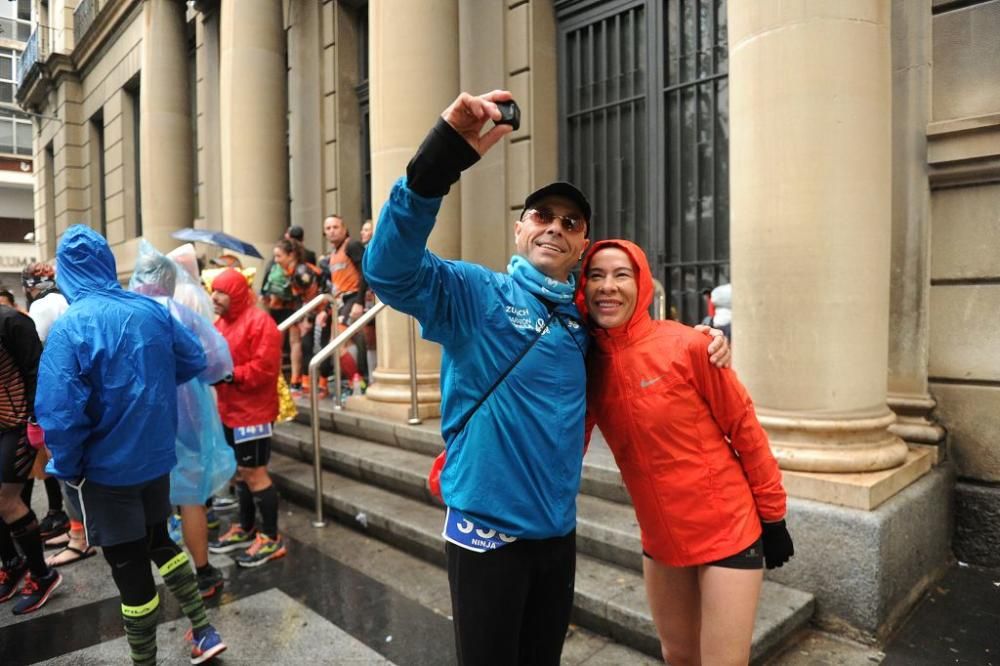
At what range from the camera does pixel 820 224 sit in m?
3.60

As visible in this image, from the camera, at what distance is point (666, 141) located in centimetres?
641

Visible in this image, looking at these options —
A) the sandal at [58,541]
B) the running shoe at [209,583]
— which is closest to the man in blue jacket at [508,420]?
the running shoe at [209,583]

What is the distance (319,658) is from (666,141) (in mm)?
5249

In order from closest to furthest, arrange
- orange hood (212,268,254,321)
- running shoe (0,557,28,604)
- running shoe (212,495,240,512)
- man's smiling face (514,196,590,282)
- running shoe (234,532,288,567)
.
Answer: man's smiling face (514,196,590,282), running shoe (0,557,28,604), orange hood (212,268,254,321), running shoe (234,532,288,567), running shoe (212,495,240,512)

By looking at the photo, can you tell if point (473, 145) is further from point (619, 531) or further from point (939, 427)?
point (939, 427)

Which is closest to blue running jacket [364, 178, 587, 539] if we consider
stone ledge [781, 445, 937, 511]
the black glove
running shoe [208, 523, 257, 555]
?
the black glove

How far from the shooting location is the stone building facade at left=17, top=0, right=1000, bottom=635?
3.61 metres

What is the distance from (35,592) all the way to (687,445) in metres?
4.38

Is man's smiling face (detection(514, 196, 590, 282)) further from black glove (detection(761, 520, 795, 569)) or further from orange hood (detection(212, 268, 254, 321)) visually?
orange hood (detection(212, 268, 254, 321))

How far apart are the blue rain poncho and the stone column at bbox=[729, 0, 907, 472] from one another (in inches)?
126

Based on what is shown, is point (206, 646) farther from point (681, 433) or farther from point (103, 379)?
point (681, 433)

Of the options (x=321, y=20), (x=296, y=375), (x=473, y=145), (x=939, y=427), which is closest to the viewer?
(x=473, y=145)

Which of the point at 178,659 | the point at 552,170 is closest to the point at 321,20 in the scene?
the point at 552,170

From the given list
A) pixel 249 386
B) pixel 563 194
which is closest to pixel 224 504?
pixel 249 386
